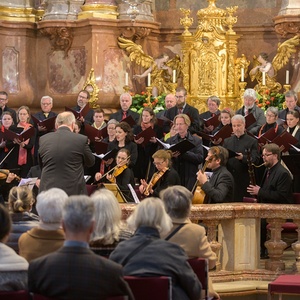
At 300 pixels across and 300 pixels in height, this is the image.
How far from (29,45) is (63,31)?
684 millimetres

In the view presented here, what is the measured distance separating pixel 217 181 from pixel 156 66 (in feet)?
18.6

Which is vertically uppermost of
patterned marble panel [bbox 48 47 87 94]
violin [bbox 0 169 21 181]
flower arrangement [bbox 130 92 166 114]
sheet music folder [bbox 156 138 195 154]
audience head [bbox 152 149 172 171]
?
patterned marble panel [bbox 48 47 87 94]

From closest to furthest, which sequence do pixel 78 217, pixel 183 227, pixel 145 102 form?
pixel 78 217 < pixel 183 227 < pixel 145 102

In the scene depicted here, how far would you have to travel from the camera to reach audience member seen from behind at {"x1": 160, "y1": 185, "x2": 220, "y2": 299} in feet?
20.9

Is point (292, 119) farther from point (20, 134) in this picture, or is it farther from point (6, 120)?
point (6, 120)

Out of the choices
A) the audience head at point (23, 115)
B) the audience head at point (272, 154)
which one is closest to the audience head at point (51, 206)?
the audience head at point (272, 154)

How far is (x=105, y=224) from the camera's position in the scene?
6.04 m

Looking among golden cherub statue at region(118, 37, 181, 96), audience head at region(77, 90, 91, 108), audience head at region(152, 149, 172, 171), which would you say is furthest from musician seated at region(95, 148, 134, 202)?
golden cherub statue at region(118, 37, 181, 96)

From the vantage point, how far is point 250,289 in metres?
8.35

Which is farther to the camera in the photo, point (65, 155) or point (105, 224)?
point (65, 155)

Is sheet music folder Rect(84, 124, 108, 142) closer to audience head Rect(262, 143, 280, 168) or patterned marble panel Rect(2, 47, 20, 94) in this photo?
audience head Rect(262, 143, 280, 168)

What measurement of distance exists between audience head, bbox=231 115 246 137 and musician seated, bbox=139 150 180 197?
3.32ft

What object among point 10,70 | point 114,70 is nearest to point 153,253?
point 114,70

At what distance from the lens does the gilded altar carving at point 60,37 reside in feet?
49.2
